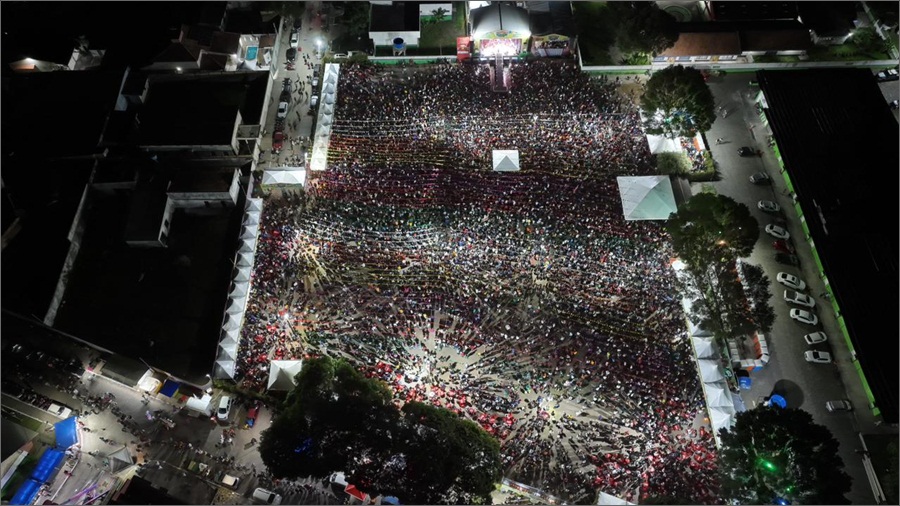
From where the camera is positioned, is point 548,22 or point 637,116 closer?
point 637,116

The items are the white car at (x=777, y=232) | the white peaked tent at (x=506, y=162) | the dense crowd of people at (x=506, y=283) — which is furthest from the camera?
the white peaked tent at (x=506, y=162)

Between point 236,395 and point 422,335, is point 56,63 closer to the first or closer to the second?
point 236,395

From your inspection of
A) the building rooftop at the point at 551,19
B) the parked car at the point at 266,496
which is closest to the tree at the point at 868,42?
the building rooftop at the point at 551,19

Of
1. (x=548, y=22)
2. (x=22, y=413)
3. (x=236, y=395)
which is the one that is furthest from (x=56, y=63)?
(x=548, y=22)

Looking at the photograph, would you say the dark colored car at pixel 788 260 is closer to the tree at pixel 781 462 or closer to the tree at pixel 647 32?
the tree at pixel 781 462

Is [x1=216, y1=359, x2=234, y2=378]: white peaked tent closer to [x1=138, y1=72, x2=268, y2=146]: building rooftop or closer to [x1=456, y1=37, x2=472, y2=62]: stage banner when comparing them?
[x1=138, y1=72, x2=268, y2=146]: building rooftop

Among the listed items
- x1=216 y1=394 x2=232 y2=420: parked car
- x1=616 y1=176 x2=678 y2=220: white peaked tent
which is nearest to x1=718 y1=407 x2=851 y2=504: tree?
x1=616 y1=176 x2=678 y2=220: white peaked tent
